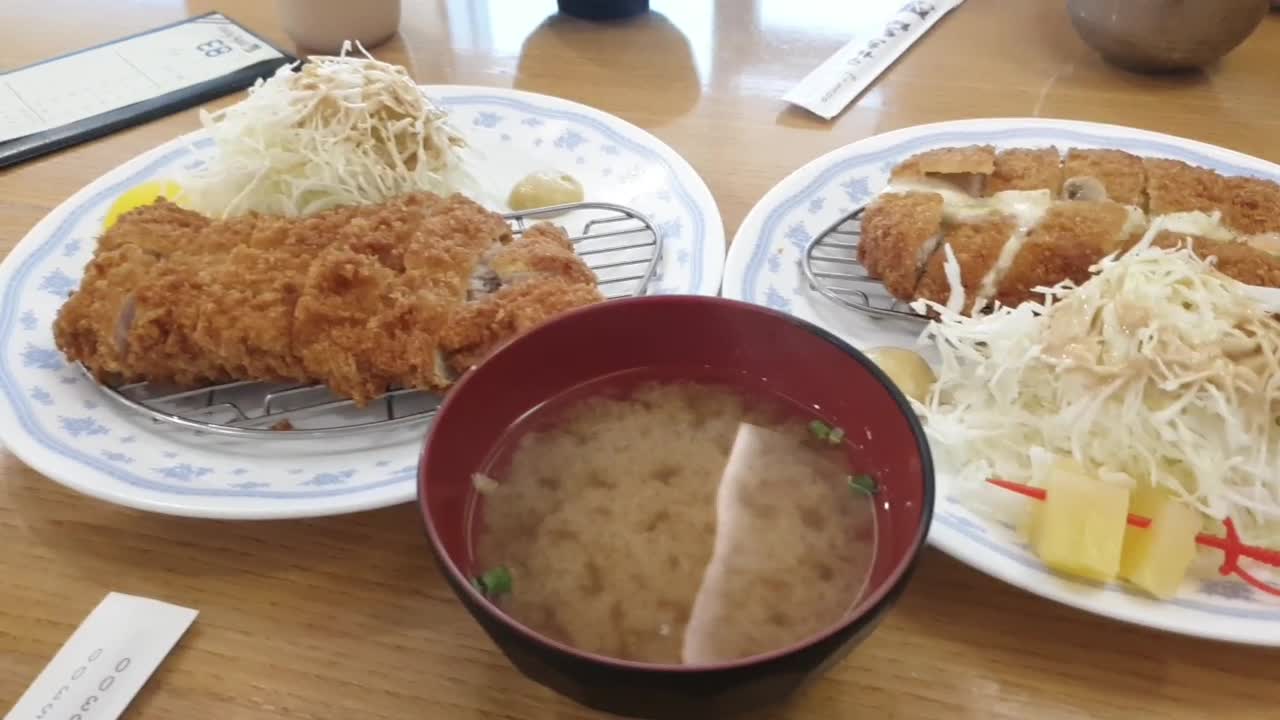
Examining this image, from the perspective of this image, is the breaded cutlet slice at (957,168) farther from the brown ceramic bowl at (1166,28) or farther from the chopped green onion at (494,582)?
the chopped green onion at (494,582)

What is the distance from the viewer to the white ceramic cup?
2523mm

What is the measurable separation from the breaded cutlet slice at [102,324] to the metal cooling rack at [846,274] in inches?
45.7

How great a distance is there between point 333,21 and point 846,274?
1.73 meters

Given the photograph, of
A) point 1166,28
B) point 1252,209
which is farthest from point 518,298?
point 1166,28

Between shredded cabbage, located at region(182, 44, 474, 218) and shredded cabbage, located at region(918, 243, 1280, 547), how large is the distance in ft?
3.62

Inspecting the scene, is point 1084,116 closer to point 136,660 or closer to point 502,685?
point 502,685

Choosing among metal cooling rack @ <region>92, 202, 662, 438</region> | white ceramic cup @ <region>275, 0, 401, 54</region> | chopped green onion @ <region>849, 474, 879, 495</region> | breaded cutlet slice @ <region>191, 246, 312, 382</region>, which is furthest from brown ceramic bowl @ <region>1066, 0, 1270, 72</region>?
breaded cutlet slice @ <region>191, 246, 312, 382</region>

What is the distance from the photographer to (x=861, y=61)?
2.51m

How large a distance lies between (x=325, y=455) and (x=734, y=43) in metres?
1.89

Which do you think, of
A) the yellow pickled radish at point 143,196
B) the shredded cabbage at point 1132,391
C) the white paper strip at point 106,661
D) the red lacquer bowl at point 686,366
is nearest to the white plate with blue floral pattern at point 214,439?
the yellow pickled radish at point 143,196

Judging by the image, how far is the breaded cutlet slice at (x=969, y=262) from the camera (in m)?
1.58

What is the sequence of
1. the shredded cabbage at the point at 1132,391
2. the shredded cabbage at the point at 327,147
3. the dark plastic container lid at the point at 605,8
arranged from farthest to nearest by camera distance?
the dark plastic container lid at the point at 605,8, the shredded cabbage at the point at 327,147, the shredded cabbage at the point at 1132,391

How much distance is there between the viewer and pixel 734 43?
270 cm

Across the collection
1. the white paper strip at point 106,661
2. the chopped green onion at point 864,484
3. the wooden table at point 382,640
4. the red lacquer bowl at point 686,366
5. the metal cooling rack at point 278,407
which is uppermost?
the red lacquer bowl at point 686,366
